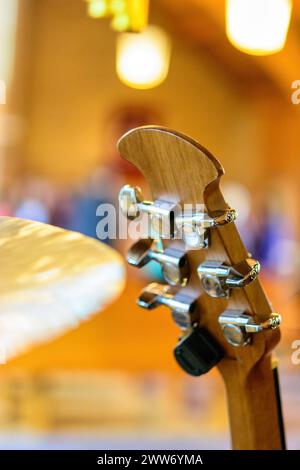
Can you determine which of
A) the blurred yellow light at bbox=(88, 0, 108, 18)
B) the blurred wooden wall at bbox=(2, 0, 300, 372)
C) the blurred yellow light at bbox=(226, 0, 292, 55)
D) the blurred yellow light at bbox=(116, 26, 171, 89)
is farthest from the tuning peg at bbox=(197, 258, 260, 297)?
the blurred wooden wall at bbox=(2, 0, 300, 372)

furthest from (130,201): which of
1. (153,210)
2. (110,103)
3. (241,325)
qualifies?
Result: (110,103)

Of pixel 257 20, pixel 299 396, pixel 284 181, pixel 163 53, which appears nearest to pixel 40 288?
pixel 257 20

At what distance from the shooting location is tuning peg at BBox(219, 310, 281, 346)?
1.79 ft

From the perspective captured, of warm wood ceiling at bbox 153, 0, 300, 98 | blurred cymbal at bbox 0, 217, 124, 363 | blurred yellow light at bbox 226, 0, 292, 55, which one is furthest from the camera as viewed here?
warm wood ceiling at bbox 153, 0, 300, 98

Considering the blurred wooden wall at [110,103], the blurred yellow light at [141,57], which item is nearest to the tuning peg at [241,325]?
the blurred yellow light at [141,57]

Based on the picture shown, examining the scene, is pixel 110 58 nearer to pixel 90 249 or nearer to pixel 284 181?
pixel 284 181

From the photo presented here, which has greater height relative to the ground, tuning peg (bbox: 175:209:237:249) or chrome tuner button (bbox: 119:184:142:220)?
chrome tuner button (bbox: 119:184:142:220)

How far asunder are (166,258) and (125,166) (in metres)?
7.10

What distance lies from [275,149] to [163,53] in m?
4.12

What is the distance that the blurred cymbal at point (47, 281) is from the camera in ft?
1.23

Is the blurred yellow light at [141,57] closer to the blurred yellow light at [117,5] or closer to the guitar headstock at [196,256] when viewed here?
the blurred yellow light at [117,5]

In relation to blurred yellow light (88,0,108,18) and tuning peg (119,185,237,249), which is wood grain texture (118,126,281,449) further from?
blurred yellow light (88,0,108,18)

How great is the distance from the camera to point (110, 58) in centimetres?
768

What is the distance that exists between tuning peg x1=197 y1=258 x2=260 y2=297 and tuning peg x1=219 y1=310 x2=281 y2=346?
2 cm
